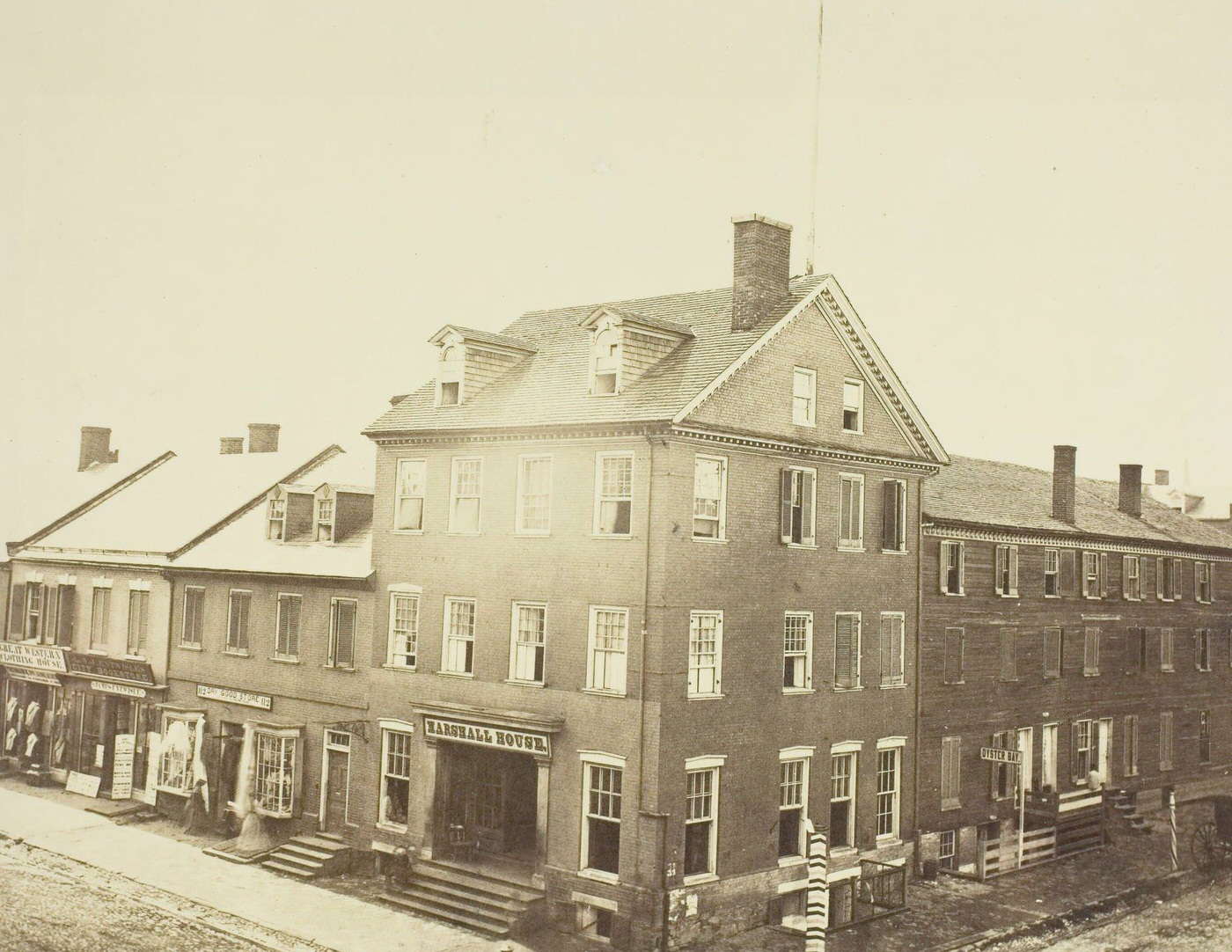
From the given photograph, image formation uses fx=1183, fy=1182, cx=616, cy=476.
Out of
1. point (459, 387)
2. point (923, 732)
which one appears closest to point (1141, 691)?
point (923, 732)

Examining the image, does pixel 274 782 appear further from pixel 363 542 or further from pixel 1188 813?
pixel 1188 813

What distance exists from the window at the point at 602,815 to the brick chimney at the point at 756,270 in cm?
966

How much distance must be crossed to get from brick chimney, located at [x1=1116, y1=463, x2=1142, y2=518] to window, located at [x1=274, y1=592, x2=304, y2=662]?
88.0ft

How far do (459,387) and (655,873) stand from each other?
452 inches

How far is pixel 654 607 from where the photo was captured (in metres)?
23.0

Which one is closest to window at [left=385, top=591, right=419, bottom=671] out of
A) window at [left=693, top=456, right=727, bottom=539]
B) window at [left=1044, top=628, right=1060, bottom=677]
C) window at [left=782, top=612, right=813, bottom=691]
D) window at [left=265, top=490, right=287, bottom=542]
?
window at [left=265, top=490, right=287, bottom=542]

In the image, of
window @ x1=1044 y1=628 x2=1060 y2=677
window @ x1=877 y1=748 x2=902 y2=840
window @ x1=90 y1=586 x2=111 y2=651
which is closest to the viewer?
window @ x1=877 y1=748 x2=902 y2=840

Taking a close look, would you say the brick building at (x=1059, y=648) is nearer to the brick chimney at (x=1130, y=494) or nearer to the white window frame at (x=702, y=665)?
the brick chimney at (x=1130, y=494)

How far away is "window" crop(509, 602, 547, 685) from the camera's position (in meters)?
24.8

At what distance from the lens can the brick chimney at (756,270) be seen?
1000 inches

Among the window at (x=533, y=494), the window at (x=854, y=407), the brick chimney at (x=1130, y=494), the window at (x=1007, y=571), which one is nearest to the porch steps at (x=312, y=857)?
the window at (x=533, y=494)

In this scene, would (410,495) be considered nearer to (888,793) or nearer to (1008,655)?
(888,793)

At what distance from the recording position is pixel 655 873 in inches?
878

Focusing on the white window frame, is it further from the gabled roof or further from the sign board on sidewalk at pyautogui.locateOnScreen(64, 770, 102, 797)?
the sign board on sidewalk at pyautogui.locateOnScreen(64, 770, 102, 797)
